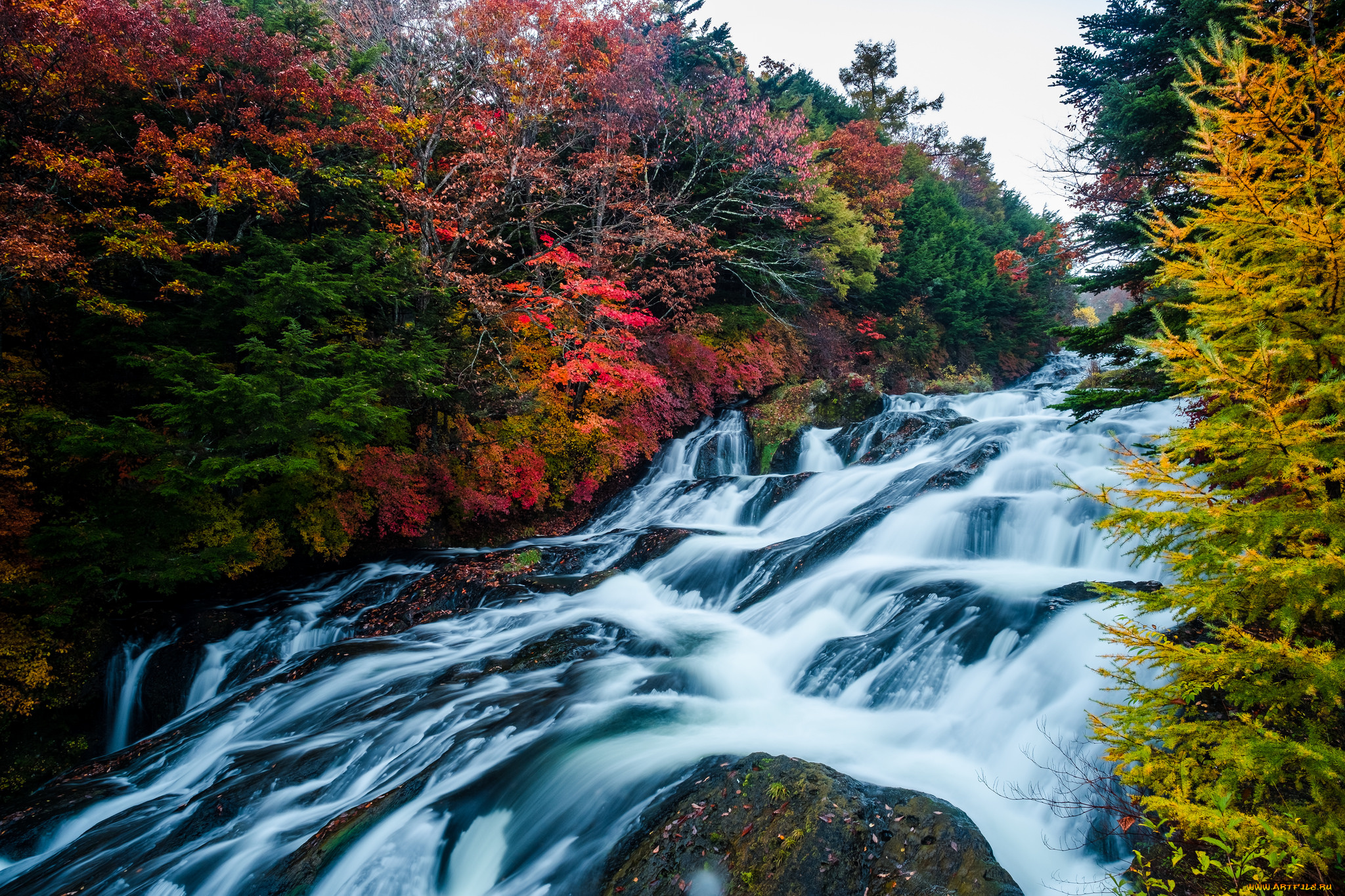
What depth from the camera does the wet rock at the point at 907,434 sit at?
14188mm

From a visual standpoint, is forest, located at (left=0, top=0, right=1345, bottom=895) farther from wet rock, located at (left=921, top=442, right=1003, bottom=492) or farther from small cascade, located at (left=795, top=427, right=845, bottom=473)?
small cascade, located at (left=795, top=427, right=845, bottom=473)

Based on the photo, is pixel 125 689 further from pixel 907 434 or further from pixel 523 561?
pixel 907 434

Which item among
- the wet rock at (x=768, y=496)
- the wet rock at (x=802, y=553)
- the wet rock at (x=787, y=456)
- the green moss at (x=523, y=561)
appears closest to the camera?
the wet rock at (x=802, y=553)

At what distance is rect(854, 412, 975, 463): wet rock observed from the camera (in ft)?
46.5

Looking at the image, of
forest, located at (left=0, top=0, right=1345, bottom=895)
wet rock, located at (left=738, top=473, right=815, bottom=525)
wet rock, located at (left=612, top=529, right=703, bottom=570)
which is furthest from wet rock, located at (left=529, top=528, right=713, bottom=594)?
forest, located at (left=0, top=0, right=1345, bottom=895)

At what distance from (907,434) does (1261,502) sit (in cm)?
1225

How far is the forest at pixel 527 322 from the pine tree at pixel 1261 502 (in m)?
0.03

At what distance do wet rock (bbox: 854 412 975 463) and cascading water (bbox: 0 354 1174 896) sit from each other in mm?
3137

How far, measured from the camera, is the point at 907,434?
578 inches

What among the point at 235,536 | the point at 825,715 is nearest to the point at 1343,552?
the point at 825,715

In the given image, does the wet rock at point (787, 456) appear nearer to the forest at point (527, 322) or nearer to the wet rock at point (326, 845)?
the forest at point (527, 322)

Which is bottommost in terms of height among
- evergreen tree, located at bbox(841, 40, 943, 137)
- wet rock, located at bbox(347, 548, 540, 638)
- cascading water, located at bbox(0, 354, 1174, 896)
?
cascading water, located at bbox(0, 354, 1174, 896)

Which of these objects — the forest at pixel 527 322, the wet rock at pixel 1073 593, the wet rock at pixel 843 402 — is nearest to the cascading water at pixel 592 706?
the wet rock at pixel 1073 593

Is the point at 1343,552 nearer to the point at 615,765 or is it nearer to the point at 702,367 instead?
the point at 615,765
